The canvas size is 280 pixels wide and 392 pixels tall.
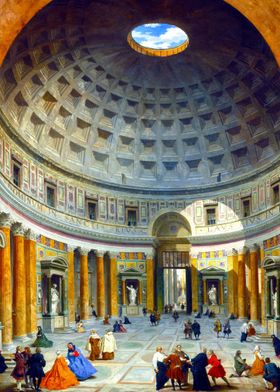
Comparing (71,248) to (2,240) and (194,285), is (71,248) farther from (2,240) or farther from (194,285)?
(194,285)

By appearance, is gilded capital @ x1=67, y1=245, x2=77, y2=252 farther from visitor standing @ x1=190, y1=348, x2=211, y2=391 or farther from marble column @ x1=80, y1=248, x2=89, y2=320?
visitor standing @ x1=190, y1=348, x2=211, y2=391

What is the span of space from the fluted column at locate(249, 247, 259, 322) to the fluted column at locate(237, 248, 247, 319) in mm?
1891

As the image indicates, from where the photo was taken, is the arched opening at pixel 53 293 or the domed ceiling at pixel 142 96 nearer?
the domed ceiling at pixel 142 96

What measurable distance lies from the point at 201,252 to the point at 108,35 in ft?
71.2

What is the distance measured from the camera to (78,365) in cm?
1623

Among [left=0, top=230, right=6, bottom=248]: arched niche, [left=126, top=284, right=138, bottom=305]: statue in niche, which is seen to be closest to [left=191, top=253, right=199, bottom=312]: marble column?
[left=126, top=284, right=138, bottom=305]: statue in niche

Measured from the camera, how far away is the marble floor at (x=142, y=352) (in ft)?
49.5

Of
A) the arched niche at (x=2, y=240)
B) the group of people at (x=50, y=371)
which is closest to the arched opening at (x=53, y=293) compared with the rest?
the arched niche at (x=2, y=240)

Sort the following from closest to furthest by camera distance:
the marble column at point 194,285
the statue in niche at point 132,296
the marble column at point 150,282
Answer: the statue in niche at point 132,296 → the marble column at point 150,282 → the marble column at point 194,285

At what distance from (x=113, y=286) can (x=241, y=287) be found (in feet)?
37.0

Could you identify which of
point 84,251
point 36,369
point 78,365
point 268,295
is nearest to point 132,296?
point 84,251

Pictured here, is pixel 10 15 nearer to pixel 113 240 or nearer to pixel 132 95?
pixel 132 95

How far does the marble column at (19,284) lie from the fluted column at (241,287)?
19374 millimetres

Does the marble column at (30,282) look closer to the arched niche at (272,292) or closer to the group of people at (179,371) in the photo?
the arched niche at (272,292)
